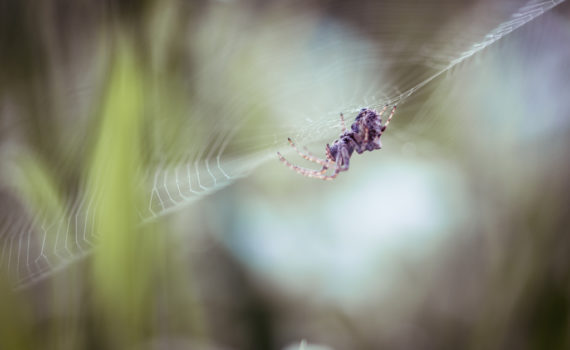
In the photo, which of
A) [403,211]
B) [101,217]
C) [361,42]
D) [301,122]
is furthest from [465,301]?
[101,217]

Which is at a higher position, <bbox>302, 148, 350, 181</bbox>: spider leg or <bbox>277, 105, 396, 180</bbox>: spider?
<bbox>277, 105, 396, 180</bbox>: spider

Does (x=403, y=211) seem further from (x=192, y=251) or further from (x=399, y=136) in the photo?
(x=192, y=251)

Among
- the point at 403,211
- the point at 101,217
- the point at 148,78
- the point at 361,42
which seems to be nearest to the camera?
the point at 101,217

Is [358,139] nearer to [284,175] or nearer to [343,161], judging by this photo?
[343,161]

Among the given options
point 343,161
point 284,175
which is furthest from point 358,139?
point 284,175

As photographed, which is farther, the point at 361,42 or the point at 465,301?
the point at 361,42

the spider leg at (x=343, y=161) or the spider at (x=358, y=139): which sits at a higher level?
the spider at (x=358, y=139)
